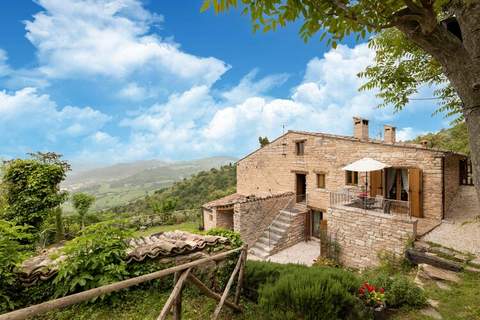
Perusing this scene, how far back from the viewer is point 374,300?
429 centimetres

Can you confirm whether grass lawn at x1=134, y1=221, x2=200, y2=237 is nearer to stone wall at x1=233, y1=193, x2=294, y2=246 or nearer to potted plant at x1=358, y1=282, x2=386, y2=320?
stone wall at x1=233, y1=193, x2=294, y2=246

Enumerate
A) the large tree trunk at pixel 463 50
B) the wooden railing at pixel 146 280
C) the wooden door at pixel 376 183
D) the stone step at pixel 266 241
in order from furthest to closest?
1. the stone step at pixel 266 241
2. the wooden door at pixel 376 183
3. the large tree trunk at pixel 463 50
4. the wooden railing at pixel 146 280

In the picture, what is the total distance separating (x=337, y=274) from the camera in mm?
4227

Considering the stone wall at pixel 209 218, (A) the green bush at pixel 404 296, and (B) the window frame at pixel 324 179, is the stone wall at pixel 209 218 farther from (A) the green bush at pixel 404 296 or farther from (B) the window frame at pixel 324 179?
(A) the green bush at pixel 404 296

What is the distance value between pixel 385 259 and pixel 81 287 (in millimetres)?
9666

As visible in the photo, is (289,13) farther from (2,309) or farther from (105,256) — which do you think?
(2,309)

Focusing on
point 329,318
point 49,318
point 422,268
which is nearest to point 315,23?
point 329,318

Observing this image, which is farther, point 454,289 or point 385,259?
point 385,259

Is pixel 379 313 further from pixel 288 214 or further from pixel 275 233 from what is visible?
pixel 288 214

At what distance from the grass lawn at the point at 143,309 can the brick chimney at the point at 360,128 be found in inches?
519

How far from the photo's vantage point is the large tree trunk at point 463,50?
193 centimetres

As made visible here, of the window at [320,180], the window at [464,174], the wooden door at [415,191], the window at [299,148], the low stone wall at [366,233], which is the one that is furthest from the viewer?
the window at [299,148]

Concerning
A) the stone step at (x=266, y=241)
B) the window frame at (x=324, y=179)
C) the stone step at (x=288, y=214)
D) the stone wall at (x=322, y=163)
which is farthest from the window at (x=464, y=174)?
the stone step at (x=266, y=241)

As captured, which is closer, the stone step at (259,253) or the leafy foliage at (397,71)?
the leafy foliage at (397,71)
